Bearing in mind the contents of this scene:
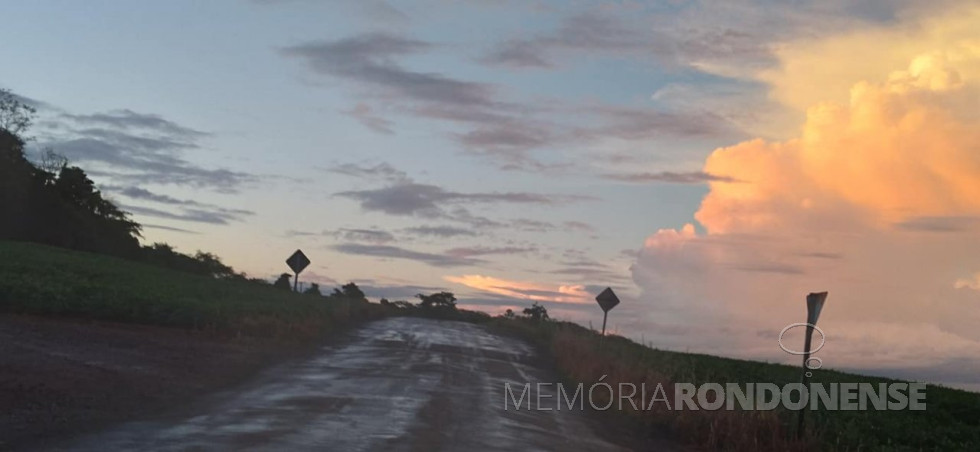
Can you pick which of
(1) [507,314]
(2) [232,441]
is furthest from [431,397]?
(1) [507,314]

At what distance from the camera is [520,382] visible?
79.7ft

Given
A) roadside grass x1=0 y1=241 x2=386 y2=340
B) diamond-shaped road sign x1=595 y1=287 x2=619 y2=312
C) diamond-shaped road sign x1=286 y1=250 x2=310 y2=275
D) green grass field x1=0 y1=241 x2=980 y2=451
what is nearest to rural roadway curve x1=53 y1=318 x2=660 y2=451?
Answer: green grass field x1=0 y1=241 x2=980 y2=451

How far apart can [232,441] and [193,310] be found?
22356 millimetres

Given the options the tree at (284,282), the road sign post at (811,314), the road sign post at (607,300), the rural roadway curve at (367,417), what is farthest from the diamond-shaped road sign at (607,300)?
the tree at (284,282)

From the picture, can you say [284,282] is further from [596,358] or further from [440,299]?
[596,358]

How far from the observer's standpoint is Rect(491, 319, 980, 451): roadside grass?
656 inches

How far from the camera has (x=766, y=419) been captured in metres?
16.9

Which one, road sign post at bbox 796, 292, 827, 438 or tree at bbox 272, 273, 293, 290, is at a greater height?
tree at bbox 272, 273, 293, 290

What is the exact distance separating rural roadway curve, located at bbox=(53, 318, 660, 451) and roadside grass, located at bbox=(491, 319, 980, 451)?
148 cm

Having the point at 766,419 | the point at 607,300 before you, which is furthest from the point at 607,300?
the point at 766,419

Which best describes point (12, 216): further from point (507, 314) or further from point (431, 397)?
point (431, 397)

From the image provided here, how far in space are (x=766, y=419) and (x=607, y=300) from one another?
22425 mm

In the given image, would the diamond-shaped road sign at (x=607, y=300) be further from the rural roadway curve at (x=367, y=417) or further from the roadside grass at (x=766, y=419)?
the rural roadway curve at (x=367, y=417)

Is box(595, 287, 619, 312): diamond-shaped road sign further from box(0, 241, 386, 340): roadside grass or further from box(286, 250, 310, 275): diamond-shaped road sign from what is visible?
box(286, 250, 310, 275): diamond-shaped road sign
